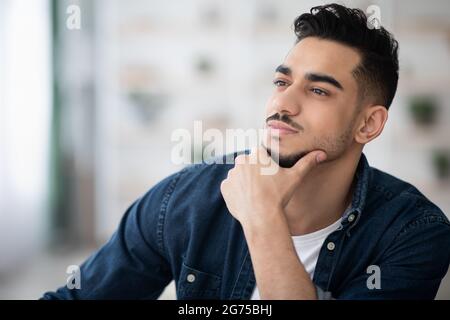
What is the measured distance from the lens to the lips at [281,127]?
1147 millimetres

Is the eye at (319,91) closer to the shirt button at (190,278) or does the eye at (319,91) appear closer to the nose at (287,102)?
the nose at (287,102)

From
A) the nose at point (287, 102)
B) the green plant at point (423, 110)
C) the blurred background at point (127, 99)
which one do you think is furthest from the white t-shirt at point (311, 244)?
the green plant at point (423, 110)

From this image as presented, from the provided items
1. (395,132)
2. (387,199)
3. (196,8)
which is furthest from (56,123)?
(387,199)

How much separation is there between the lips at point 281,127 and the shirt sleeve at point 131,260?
0.29 metres

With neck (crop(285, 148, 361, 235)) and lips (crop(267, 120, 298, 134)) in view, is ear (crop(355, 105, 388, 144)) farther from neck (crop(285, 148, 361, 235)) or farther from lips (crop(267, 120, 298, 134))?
lips (crop(267, 120, 298, 134))

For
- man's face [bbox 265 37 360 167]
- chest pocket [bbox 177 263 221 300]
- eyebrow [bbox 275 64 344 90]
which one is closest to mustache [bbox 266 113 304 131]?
man's face [bbox 265 37 360 167]

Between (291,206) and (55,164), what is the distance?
3108 millimetres

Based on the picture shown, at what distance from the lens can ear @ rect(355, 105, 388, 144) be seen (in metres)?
1.27

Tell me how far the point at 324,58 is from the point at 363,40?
0.42ft

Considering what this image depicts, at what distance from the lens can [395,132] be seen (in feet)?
11.4

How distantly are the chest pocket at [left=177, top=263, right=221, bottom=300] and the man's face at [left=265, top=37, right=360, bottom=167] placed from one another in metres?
0.31

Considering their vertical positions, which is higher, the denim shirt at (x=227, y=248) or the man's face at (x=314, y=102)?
the man's face at (x=314, y=102)

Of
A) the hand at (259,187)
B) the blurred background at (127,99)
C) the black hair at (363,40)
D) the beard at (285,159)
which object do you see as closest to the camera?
the hand at (259,187)
